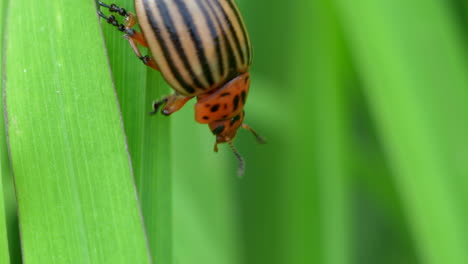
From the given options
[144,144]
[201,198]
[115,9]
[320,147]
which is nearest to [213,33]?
[115,9]

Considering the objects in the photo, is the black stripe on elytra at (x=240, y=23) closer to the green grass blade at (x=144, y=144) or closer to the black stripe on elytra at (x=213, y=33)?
the black stripe on elytra at (x=213, y=33)

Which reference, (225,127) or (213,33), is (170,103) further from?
(225,127)

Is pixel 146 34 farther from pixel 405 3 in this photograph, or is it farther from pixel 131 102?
pixel 405 3

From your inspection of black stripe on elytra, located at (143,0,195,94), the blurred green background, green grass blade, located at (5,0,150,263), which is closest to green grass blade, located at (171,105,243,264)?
the blurred green background

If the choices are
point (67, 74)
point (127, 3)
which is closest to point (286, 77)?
point (127, 3)

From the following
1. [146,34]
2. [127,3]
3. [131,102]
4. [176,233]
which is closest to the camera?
[131,102]

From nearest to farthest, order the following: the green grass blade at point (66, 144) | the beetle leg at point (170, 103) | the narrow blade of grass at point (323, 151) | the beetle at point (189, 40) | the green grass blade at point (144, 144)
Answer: the green grass blade at point (66, 144) → the green grass blade at point (144, 144) → the beetle leg at point (170, 103) → the beetle at point (189, 40) → the narrow blade of grass at point (323, 151)

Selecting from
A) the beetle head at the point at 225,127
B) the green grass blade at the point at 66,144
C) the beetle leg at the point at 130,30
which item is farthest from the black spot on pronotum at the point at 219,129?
the green grass blade at the point at 66,144
